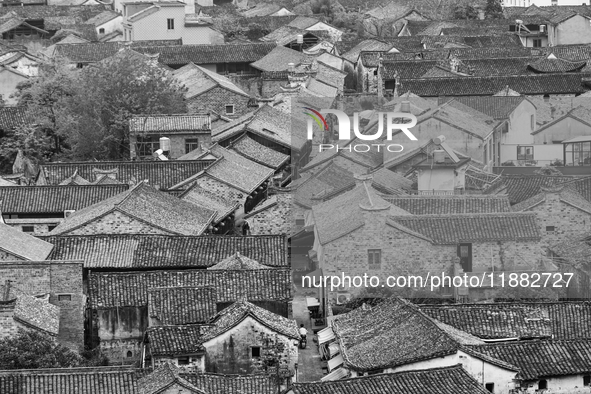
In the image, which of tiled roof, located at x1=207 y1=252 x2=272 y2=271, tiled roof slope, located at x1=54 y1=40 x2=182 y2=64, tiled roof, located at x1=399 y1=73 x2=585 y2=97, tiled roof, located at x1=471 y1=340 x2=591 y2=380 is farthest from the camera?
tiled roof slope, located at x1=54 y1=40 x2=182 y2=64

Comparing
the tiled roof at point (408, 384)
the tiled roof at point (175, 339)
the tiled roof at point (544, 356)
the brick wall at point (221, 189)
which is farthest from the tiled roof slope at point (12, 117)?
the tiled roof at point (408, 384)

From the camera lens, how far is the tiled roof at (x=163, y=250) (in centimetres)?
4728

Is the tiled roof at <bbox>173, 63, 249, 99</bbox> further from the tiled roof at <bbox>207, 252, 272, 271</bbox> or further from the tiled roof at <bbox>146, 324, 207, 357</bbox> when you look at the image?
the tiled roof at <bbox>146, 324, 207, 357</bbox>

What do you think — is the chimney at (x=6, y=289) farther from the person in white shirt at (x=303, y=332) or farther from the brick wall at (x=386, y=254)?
the brick wall at (x=386, y=254)

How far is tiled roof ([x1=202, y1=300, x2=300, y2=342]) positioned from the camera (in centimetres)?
3944

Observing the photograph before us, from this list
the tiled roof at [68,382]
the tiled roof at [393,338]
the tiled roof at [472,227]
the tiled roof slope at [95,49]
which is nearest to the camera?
the tiled roof at [68,382]

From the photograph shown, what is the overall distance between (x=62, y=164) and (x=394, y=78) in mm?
24117

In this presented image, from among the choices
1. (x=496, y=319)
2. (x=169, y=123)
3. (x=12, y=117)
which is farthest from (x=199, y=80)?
(x=496, y=319)

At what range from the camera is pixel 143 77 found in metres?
69.8

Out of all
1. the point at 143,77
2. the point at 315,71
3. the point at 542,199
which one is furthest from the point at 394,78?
the point at 542,199

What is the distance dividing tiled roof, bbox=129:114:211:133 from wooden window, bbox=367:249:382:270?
16820 millimetres

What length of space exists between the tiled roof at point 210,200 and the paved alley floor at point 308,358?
7.00 metres

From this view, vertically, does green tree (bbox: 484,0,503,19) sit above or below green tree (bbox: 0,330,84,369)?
above

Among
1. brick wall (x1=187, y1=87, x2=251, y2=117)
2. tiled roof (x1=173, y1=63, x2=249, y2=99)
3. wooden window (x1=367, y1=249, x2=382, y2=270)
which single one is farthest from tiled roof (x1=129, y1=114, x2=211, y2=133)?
wooden window (x1=367, y1=249, x2=382, y2=270)
